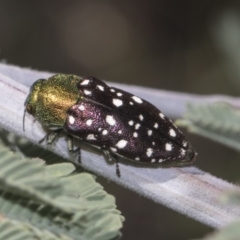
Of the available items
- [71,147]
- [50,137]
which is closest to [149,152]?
[71,147]

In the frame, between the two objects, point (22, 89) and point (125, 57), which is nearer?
point (22, 89)

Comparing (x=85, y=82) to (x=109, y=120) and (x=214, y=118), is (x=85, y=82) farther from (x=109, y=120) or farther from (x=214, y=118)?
(x=214, y=118)

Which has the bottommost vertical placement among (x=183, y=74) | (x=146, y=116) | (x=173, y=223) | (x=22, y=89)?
(x=173, y=223)

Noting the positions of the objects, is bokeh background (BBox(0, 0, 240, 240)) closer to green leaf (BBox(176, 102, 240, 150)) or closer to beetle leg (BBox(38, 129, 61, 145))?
beetle leg (BBox(38, 129, 61, 145))

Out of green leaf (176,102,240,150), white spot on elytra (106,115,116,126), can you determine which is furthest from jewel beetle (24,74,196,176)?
green leaf (176,102,240,150)

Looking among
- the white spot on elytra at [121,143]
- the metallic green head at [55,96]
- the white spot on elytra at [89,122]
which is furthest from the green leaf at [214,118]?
the metallic green head at [55,96]

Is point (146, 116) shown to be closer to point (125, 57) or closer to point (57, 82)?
point (57, 82)

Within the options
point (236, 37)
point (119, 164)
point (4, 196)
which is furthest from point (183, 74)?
point (4, 196)
